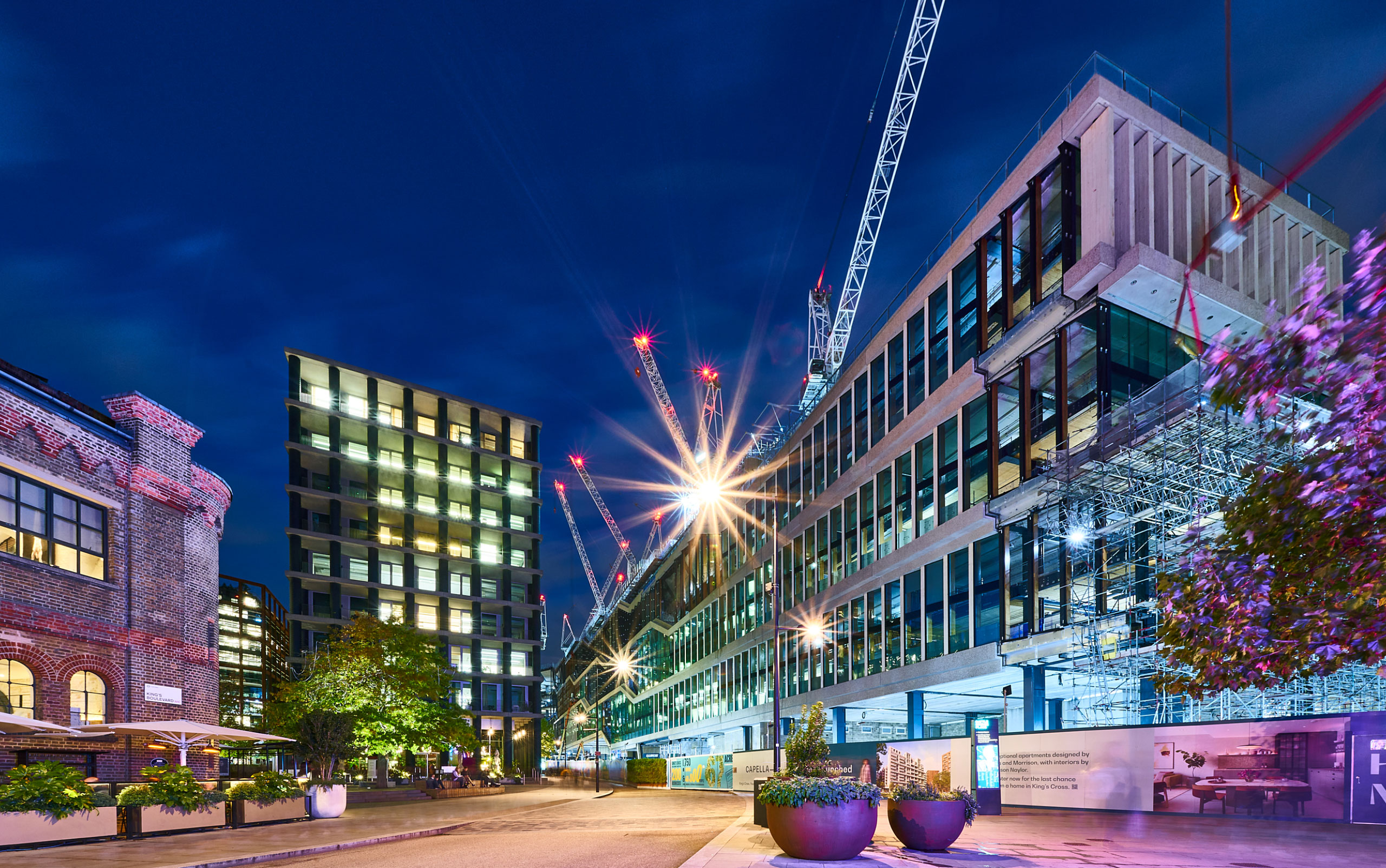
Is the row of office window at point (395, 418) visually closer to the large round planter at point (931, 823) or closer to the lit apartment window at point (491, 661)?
the lit apartment window at point (491, 661)

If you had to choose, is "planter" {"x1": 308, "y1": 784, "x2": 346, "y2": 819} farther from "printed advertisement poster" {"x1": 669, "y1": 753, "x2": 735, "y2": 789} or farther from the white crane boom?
the white crane boom

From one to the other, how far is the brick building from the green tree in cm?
1451

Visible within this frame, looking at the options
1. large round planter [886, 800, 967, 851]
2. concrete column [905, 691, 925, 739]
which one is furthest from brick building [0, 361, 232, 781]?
concrete column [905, 691, 925, 739]

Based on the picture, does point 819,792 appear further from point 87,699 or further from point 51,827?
point 87,699

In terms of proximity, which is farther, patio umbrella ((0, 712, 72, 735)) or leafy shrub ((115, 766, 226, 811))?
leafy shrub ((115, 766, 226, 811))

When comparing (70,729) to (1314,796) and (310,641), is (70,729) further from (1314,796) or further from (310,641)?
(310,641)

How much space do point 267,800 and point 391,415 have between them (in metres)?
63.4

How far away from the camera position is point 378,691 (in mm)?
47750

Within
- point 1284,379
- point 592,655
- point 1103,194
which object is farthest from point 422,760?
point 592,655

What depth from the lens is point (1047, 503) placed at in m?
34.3

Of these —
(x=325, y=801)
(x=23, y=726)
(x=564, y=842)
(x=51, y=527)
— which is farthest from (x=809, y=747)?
(x=51, y=527)

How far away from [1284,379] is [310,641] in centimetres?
7894

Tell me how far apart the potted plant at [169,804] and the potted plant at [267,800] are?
421 mm

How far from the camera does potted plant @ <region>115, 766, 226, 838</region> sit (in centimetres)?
2253
